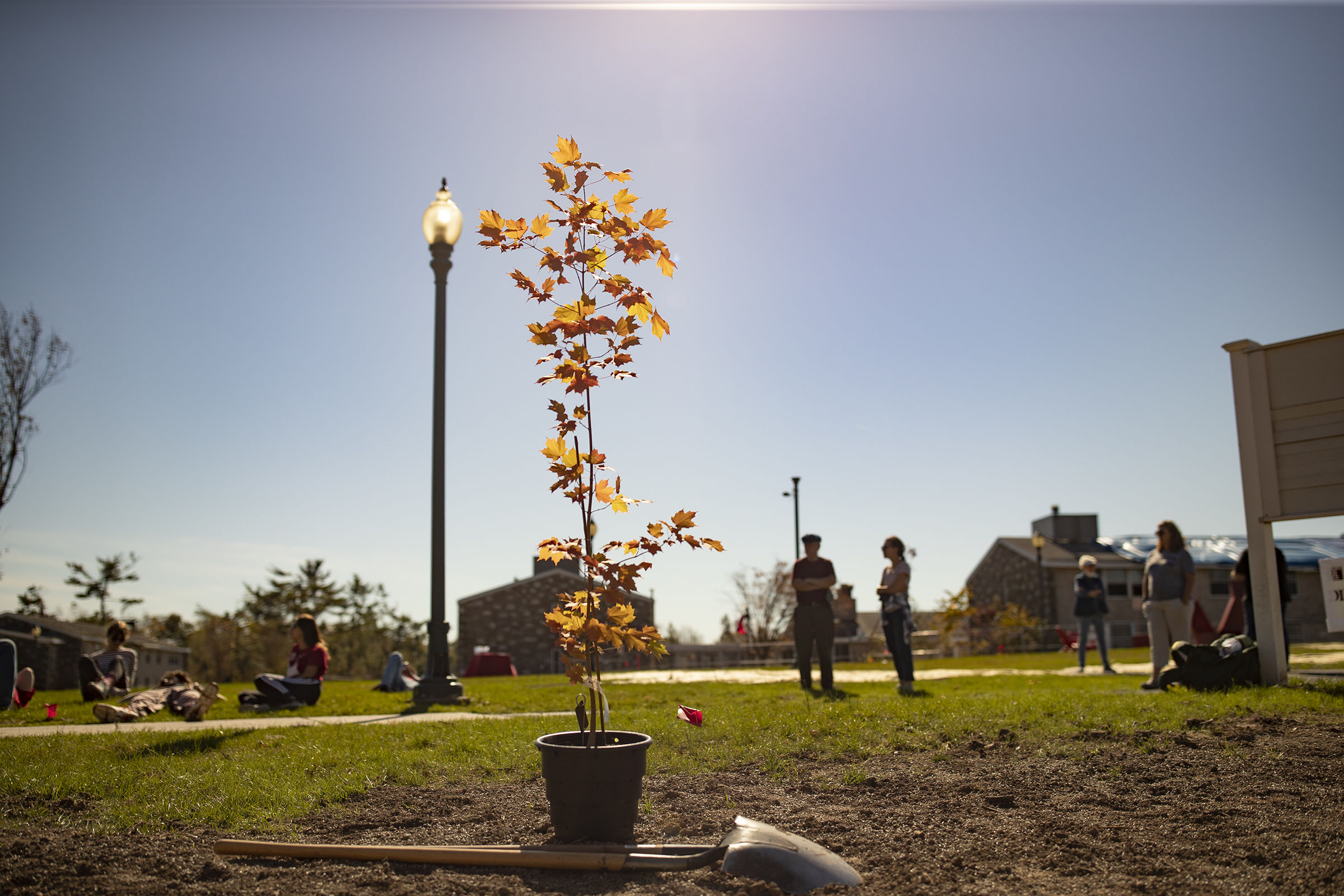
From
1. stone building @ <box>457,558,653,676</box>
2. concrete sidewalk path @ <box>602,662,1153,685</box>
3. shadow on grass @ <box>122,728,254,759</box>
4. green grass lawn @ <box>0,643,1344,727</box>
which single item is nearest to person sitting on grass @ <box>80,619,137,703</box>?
green grass lawn @ <box>0,643,1344,727</box>

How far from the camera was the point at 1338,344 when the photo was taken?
7.70 m

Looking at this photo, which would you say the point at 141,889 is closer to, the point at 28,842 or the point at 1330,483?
the point at 28,842

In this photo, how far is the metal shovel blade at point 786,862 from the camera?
2.93 m

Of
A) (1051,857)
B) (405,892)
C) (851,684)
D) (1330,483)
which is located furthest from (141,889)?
(1330,483)

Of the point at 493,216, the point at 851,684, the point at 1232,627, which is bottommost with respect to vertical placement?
the point at 851,684

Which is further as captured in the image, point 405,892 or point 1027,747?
point 1027,747

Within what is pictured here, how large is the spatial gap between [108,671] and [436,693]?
4.29m

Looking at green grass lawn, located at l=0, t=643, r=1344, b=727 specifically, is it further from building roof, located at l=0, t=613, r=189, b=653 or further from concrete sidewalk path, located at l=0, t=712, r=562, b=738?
building roof, located at l=0, t=613, r=189, b=653

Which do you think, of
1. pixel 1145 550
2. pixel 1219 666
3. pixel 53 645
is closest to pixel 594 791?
pixel 1219 666

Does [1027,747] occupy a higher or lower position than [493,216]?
lower

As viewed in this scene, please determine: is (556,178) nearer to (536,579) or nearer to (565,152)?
(565,152)

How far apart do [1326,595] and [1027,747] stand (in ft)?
16.8

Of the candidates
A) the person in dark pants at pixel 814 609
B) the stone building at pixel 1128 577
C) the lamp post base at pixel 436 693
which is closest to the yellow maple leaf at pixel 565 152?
the person in dark pants at pixel 814 609

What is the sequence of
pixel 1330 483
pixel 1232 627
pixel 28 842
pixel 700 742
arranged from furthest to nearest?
pixel 1232 627, pixel 1330 483, pixel 700 742, pixel 28 842
